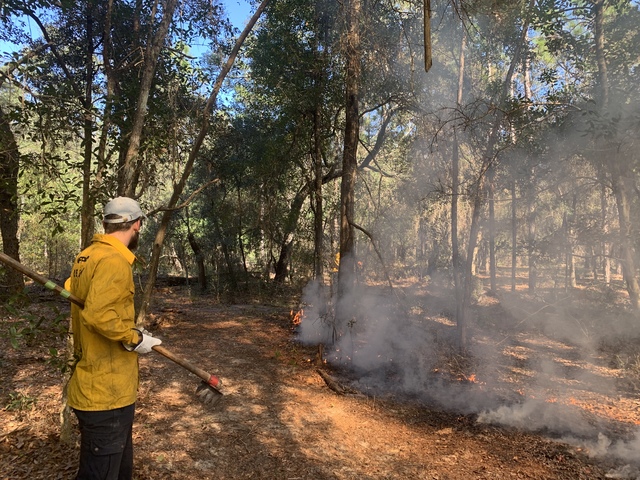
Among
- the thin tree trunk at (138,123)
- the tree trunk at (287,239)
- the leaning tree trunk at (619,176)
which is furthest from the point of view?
the tree trunk at (287,239)

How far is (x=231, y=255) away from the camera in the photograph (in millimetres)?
16266

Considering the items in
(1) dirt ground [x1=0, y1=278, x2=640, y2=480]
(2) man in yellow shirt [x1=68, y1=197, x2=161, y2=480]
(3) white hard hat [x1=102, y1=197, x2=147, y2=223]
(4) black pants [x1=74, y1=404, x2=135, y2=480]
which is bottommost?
(1) dirt ground [x1=0, y1=278, x2=640, y2=480]

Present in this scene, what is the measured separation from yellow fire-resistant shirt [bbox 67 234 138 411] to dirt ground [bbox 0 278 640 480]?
2.64 feet

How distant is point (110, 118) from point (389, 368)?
5.85 m

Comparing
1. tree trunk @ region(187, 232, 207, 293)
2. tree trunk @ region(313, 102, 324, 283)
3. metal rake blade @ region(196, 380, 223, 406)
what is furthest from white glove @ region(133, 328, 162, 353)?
tree trunk @ region(187, 232, 207, 293)

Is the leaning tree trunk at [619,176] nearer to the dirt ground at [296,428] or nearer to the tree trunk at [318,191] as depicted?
the dirt ground at [296,428]

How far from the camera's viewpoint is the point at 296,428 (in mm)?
4617

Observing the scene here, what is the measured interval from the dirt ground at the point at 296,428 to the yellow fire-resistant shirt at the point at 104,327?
0.81 meters

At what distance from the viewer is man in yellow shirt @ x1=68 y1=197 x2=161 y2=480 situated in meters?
2.16

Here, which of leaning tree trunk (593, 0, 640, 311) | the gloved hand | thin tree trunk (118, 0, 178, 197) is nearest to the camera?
the gloved hand

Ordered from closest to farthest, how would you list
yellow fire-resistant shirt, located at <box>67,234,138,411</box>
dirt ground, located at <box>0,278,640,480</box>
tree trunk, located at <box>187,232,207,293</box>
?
yellow fire-resistant shirt, located at <box>67,234,138,411</box>
dirt ground, located at <box>0,278,640,480</box>
tree trunk, located at <box>187,232,207,293</box>

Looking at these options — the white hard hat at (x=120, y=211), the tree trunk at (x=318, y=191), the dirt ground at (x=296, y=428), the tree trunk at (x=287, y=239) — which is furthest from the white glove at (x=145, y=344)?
the tree trunk at (x=287, y=239)

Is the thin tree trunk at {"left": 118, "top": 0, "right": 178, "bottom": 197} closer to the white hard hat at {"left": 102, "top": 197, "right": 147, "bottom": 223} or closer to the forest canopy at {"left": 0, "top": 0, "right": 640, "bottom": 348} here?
the forest canopy at {"left": 0, "top": 0, "right": 640, "bottom": 348}

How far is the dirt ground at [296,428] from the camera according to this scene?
3648 mm
